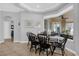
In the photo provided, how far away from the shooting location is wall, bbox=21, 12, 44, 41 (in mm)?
3381

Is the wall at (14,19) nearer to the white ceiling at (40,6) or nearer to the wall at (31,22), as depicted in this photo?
the wall at (31,22)

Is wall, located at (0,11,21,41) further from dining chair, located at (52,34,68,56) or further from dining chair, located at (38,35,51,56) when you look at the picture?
dining chair, located at (52,34,68,56)

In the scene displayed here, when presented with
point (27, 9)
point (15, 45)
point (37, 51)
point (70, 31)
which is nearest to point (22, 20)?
point (27, 9)

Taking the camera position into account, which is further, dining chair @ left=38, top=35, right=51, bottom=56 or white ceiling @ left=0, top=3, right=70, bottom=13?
dining chair @ left=38, top=35, right=51, bottom=56

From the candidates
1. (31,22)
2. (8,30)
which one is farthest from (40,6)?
(8,30)

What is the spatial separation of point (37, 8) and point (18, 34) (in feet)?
2.71

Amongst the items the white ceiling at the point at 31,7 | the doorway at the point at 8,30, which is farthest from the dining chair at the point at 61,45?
the doorway at the point at 8,30

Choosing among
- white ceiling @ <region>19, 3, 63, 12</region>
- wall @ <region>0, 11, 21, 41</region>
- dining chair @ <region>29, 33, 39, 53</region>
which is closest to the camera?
white ceiling @ <region>19, 3, 63, 12</region>

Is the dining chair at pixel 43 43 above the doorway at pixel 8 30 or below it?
below

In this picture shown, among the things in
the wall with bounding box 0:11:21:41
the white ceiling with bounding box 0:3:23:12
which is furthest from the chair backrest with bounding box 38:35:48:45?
the white ceiling with bounding box 0:3:23:12

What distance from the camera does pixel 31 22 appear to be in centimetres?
345

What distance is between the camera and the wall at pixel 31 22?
133 inches

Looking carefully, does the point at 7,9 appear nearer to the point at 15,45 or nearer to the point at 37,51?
the point at 15,45

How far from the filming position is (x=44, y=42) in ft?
11.5
